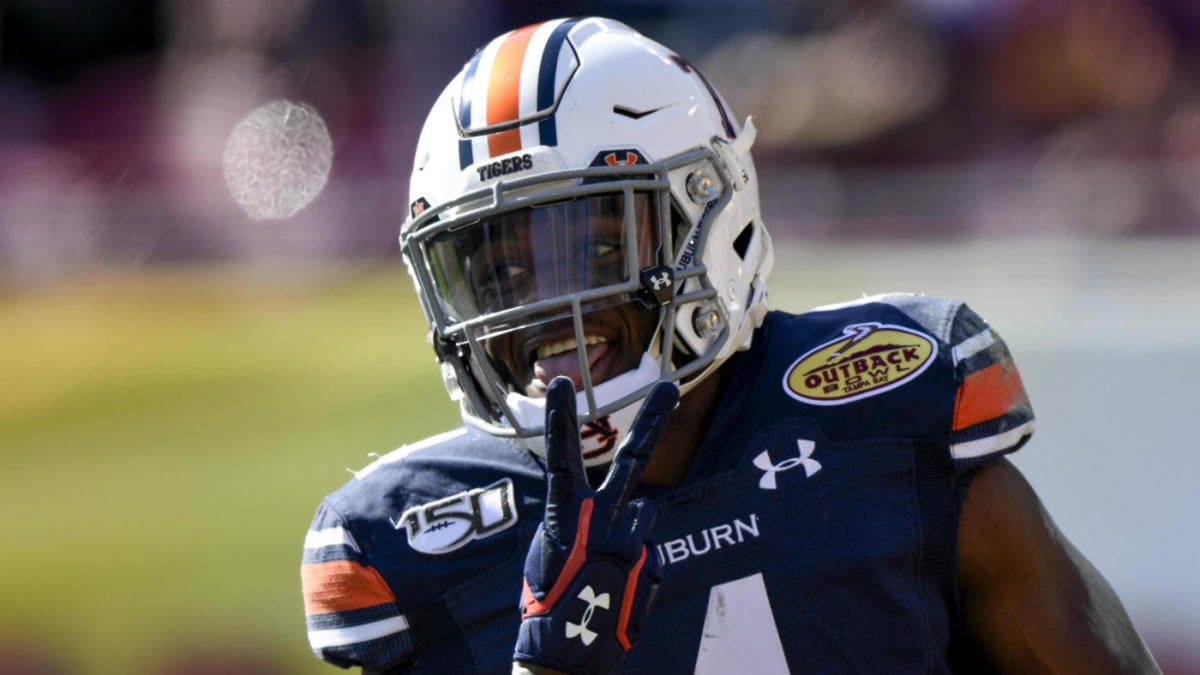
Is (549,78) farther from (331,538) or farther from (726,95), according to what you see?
(726,95)

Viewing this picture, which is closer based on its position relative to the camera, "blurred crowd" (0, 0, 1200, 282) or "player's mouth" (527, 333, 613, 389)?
"player's mouth" (527, 333, 613, 389)

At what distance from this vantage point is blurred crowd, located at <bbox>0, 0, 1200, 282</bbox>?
4992 mm

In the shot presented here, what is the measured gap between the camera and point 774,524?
1485 mm

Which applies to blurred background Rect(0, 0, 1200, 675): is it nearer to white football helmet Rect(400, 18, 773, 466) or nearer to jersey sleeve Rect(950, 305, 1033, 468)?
jersey sleeve Rect(950, 305, 1033, 468)

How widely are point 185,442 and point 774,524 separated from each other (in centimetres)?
265

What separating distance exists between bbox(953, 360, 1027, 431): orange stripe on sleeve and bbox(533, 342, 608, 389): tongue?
0.37 m

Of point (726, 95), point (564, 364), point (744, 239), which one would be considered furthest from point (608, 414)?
point (726, 95)

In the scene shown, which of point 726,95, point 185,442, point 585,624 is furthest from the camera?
point 726,95

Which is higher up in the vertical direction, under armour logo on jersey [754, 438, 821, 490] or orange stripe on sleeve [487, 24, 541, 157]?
orange stripe on sleeve [487, 24, 541, 157]

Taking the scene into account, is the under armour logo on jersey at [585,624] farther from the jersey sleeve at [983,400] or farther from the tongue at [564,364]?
the jersey sleeve at [983,400]

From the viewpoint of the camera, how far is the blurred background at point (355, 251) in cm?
321

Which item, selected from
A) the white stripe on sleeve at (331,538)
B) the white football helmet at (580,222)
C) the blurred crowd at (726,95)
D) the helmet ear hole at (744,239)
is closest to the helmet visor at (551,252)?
the white football helmet at (580,222)

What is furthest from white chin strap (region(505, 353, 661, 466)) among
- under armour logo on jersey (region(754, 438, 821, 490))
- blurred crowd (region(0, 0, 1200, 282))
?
blurred crowd (region(0, 0, 1200, 282))

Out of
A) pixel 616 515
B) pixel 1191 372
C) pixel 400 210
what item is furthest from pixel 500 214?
pixel 400 210
